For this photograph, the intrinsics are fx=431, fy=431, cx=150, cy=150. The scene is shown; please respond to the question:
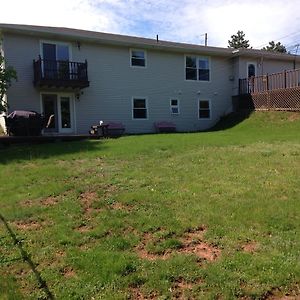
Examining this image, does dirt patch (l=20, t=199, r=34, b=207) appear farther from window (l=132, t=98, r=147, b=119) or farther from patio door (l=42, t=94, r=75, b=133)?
window (l=132, t=98, r=147, b=119)

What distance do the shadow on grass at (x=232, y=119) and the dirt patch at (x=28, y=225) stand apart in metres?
18.5

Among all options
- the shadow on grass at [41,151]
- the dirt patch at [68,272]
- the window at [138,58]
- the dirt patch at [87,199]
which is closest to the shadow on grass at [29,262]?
the dirt patch at [68,272]

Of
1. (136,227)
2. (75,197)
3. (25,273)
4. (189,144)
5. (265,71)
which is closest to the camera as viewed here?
(25,273)

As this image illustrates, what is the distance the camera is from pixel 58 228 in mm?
5980

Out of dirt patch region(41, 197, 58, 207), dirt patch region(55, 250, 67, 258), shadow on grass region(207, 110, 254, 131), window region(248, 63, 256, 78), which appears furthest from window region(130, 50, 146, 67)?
dirt patch region(55, 250, 67, 258)

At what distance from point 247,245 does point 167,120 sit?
1932cm

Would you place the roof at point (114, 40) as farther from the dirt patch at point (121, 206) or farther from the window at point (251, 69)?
the dirt patch at point (121, 206)

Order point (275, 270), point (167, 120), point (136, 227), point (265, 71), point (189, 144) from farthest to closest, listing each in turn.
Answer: point (265, 71) < point (167, 120) < point (189, 144) < point (136, 227) < point (275, 270)

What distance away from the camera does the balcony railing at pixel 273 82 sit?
23531 millimetres

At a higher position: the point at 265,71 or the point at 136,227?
the point at 265,71

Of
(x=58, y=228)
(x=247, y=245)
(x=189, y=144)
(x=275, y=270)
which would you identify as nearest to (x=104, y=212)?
(x=58, y=228)

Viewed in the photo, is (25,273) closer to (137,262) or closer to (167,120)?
(137,262)

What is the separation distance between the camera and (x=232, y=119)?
24953mm

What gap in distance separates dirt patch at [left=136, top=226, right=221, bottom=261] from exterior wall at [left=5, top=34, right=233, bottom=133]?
1599cm
